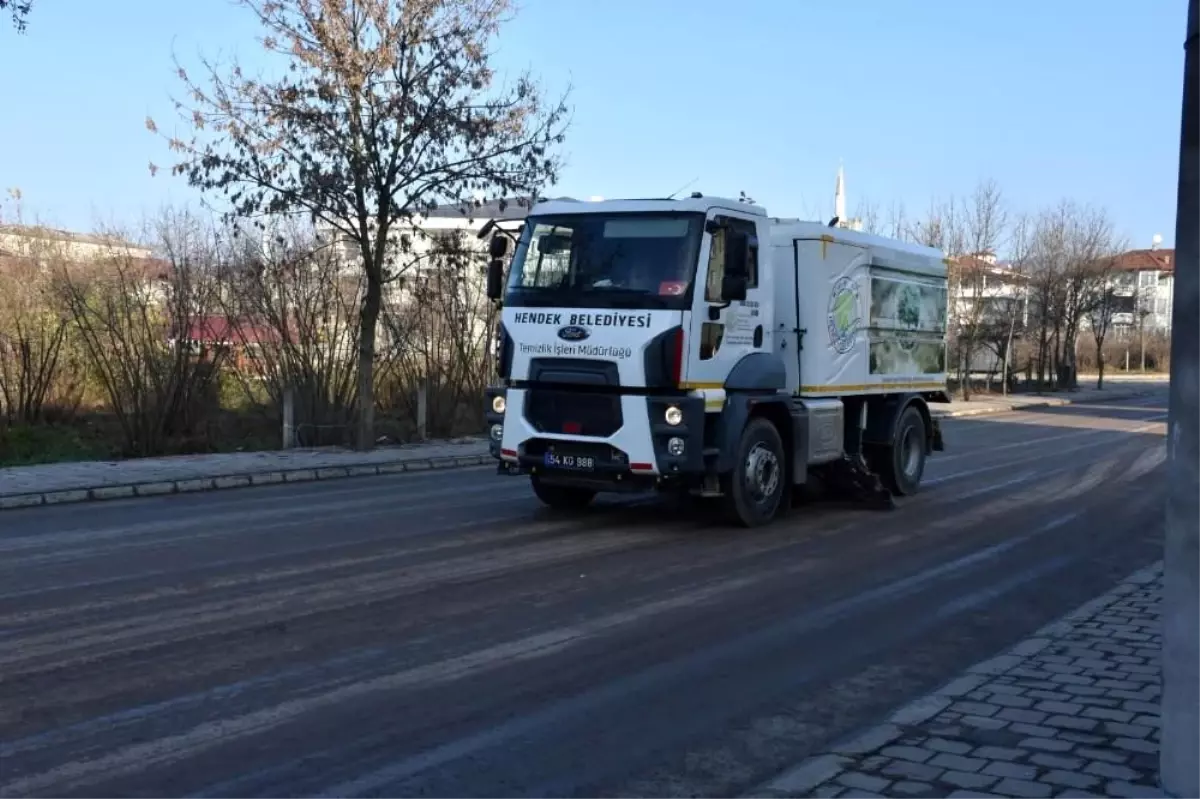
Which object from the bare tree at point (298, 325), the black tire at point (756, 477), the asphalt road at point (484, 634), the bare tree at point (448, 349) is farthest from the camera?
the bare tree at point (448, 349)

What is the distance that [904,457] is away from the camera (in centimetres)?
1563

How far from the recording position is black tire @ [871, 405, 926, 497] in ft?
50.2

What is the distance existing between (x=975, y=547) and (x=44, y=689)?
8.41m

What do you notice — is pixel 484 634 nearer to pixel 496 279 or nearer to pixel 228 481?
pixel 496 279

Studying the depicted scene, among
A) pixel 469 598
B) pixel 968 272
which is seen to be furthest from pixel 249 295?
pixel 968 272

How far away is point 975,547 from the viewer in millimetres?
11578

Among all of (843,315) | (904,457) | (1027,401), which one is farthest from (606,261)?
(1027,401)

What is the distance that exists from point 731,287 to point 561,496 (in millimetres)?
3358

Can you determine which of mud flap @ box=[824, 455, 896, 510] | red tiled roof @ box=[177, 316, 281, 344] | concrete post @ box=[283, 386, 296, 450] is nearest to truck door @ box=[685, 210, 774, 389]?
mud flap @ box=[824, 455, 896, 510]

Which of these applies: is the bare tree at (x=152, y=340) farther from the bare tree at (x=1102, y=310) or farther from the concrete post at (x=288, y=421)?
the bare tree at (x=1102, y=310)

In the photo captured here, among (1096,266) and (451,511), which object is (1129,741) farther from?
(1096,266)

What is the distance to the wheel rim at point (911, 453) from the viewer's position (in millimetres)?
15630

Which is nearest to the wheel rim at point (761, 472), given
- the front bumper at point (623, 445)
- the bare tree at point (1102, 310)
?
the front bumper at point (623, 445)

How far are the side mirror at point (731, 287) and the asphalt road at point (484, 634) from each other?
7.72ft
